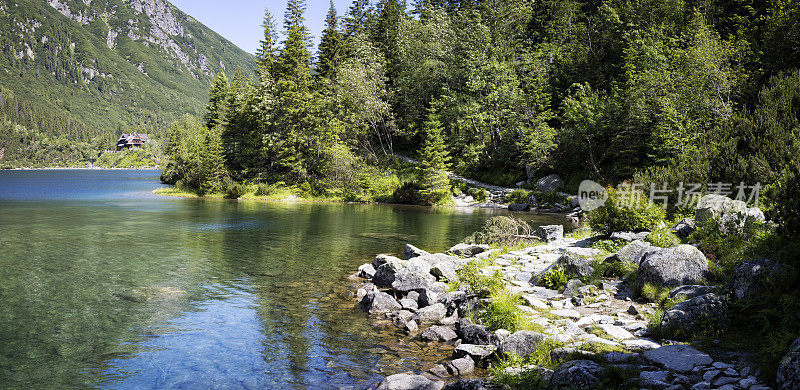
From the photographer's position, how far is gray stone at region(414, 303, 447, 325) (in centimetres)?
1221

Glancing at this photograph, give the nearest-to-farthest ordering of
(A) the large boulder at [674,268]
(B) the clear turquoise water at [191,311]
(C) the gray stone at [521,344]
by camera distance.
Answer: (C) the gray stone at [521,344] < (B) the clear turquoise water at [191,311] < (A) the large boulder at [674,268]

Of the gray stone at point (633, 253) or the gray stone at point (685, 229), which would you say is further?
the gray stone at point (685, 229)

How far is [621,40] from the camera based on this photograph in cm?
5019

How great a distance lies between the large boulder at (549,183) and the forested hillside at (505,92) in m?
1.25

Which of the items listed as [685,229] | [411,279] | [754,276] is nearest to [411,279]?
[411,279]

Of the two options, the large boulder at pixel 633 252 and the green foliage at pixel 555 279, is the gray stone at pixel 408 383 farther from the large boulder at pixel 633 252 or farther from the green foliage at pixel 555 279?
the large boulder at pixel 633 252

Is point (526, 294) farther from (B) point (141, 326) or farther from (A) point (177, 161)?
(A) point (177, 161)

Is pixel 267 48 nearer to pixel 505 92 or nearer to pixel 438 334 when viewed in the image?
pixel 505 92

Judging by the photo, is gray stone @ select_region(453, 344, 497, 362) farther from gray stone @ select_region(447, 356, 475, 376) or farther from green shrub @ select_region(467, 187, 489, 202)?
green shrub @ select_region(467, 187, 489, 202)

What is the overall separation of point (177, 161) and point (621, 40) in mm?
71226

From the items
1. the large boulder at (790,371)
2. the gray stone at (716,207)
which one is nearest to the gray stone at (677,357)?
the large boulder at (790,371)

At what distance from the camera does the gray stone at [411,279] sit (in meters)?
14.9

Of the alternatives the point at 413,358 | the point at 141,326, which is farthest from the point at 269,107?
the point at 413,358

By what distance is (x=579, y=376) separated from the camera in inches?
269
